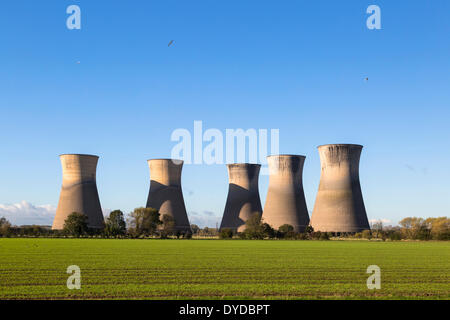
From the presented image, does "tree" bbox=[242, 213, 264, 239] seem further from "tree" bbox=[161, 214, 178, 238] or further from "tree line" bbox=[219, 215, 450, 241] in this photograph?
"tree" bbox=[161, 214, 178, 238]

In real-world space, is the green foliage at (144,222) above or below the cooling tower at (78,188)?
below

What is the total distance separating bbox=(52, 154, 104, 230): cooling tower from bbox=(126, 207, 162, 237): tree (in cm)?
417

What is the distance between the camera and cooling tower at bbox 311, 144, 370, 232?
4366 centimetres

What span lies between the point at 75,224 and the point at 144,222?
22.1 feet

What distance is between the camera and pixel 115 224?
4938 centimetres

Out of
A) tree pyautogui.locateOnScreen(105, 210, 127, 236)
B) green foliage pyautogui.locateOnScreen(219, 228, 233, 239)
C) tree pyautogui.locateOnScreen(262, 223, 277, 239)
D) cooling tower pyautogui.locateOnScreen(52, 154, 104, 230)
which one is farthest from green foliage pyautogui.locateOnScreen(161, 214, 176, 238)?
tree pyautogui.locateOnScreen(262, 223, 277, 239)

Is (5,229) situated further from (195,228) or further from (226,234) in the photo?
(195,228)

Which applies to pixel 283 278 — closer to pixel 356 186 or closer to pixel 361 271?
pixel 361 271

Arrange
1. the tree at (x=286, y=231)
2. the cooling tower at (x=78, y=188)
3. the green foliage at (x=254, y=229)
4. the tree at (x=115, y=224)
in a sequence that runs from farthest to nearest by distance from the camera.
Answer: the tree at (x=115, y=224)
the tree at (x=286, y=231)
the green foliage at (x=254, y=229)
the cooling tower at (x=78, y=188)

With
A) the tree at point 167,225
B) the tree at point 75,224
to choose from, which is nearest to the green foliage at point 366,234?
the tree at point 167,225

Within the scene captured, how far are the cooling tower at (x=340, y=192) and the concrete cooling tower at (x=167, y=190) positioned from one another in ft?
46.6

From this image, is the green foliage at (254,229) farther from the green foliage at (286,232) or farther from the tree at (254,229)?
the green foliage at (286,232)

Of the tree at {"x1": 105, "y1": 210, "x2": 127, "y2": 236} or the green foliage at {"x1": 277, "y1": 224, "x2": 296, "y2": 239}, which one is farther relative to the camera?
the tree at {"x1": 105, "y1": 210, "x2": 127, "y2": 236}

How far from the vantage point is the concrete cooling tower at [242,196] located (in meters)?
54.2
